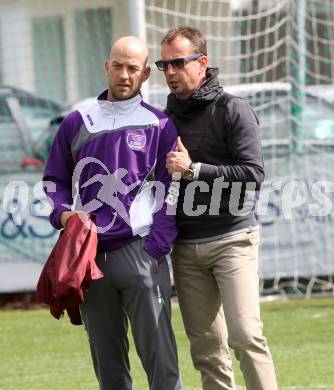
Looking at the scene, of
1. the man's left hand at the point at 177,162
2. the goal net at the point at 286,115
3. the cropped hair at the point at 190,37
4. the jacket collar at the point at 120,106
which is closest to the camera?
the man's left hand at the point at 177,162

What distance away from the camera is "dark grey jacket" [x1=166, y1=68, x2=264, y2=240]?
519 cm

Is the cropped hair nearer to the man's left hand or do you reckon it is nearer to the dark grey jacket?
the dark grey jacket

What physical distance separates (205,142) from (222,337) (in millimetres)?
946

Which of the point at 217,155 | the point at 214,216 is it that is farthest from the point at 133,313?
the point at 217,155

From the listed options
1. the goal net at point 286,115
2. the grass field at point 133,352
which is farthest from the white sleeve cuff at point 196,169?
the goal net at point 286,115

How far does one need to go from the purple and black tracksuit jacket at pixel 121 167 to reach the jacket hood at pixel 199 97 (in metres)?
0.13

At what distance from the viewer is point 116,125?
518 centimetres

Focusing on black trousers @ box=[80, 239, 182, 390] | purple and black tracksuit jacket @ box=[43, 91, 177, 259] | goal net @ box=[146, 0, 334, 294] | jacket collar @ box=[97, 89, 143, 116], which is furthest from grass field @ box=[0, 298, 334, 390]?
jacket collar @ box=[97, 89, 143, 116]

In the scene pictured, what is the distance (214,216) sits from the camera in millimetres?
5340

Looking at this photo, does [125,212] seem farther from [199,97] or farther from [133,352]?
[133,352]

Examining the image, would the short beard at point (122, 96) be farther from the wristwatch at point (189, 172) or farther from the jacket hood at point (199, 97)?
the wristwatch at point (189, 172)

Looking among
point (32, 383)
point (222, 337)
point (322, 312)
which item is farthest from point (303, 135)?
point (222, 337)

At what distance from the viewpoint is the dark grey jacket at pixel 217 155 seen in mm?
5188

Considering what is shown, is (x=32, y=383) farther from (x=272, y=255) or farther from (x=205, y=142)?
(x=272, y=255)
